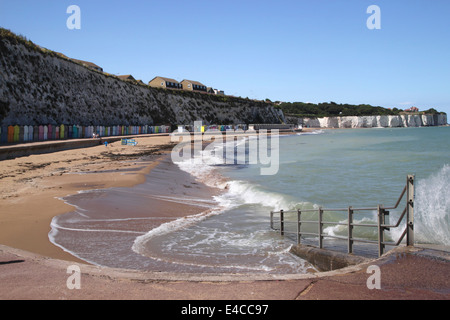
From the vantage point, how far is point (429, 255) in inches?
204

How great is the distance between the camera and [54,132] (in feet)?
115

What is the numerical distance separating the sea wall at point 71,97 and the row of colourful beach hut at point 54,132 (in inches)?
83.7

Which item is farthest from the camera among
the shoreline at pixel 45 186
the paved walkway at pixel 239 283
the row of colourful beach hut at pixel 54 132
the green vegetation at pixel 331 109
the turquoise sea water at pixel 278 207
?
the green vegetation at pixel 331 109

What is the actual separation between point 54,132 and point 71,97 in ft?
36.8

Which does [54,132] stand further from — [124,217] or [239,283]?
[239,283]

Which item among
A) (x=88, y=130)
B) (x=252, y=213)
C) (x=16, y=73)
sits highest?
(x=16, y=73)

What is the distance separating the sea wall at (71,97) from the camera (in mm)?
34812

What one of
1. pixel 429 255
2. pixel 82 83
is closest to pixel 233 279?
pixel 429 255

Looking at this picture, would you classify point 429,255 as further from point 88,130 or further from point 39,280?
point 88,130

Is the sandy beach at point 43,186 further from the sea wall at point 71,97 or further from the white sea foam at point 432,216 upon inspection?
the sea wall at point 71,97

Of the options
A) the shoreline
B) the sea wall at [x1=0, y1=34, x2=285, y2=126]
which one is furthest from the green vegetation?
the shoreline

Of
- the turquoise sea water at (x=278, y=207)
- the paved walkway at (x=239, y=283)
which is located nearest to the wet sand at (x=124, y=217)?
the turquoise sea water at (x=278, y=207)
